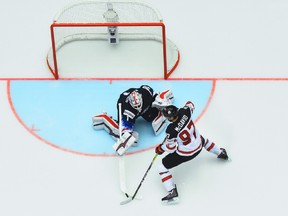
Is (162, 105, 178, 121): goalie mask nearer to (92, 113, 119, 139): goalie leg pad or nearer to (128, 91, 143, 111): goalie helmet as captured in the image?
(128, 91, 143, 111): goalie helmet

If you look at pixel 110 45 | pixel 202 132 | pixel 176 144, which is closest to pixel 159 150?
pixel 176 144

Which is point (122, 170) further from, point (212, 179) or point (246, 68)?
point (246, 68)

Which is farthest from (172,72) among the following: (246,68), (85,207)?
(85,207)

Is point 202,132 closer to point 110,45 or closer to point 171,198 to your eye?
point 171,198

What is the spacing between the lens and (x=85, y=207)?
5.61m

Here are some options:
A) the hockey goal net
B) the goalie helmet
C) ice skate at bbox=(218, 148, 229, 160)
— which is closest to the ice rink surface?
ice skate at bbox=(218, 148, 229, 160)

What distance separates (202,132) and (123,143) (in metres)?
0.69

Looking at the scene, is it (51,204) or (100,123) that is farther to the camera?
(100,123)

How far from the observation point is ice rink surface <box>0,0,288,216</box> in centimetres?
564

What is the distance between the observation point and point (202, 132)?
617cm

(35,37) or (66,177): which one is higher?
(35,37)

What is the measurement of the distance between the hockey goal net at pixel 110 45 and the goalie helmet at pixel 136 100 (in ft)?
2.40

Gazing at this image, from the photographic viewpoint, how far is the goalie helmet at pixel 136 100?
19.6ft

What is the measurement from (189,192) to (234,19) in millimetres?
2281
